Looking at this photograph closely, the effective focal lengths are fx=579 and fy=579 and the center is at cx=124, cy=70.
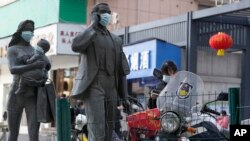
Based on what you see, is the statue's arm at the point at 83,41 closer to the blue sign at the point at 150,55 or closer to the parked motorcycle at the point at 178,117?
the parked motorcycle at the point at 178,117

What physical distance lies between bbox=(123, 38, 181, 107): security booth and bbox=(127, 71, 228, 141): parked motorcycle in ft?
25.2

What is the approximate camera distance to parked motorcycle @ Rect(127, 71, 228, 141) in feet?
19.1

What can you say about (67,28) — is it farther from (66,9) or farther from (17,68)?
(17,68)

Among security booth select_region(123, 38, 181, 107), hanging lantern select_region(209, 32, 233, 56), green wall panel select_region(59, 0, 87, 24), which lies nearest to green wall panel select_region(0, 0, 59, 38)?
green wall panel select_region(59, 0, 87, 24)

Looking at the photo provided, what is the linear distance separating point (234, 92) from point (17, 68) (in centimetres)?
332

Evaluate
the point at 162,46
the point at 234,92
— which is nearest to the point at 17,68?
the point at 234,92

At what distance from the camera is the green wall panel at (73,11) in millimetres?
18953

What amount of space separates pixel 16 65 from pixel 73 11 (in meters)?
11.9

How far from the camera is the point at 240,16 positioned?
597 inches

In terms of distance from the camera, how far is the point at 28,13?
20.9 meters

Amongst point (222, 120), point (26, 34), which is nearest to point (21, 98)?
point (26, 34)

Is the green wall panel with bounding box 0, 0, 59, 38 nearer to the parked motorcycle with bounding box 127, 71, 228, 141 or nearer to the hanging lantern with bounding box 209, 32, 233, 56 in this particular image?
the hanging lantern with bounding box 209, 32, 233, 56

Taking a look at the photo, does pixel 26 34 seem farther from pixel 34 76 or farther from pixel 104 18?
pixel 104 18

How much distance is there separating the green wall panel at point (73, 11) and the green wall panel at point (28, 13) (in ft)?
0.65
